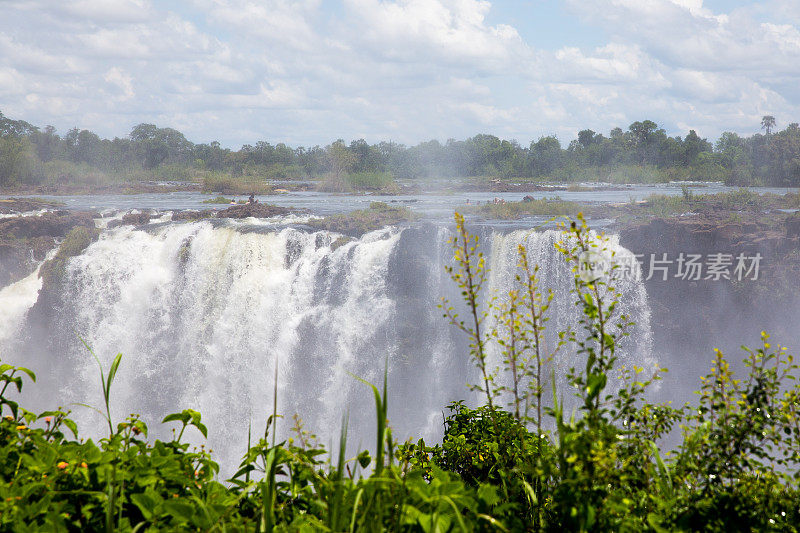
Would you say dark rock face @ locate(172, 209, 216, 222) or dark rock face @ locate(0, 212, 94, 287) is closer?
dark rock face @ locate(0, 212, 94, 287)

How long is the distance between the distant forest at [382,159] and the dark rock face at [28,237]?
8.25m

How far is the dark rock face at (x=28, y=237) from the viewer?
14.5 m

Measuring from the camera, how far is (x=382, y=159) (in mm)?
24734

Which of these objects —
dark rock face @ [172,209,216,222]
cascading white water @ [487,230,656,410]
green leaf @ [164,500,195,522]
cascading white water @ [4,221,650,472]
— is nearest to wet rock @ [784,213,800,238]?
cascading white water @ [487,230,656,410]

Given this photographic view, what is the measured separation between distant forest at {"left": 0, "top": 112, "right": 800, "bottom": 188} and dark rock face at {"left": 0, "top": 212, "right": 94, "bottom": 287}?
825 centimetres

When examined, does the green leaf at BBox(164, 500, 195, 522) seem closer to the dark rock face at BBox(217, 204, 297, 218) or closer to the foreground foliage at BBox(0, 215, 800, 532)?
the foreground foliage at BBox(0, 215, 800, 532)

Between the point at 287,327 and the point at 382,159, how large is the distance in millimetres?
13621

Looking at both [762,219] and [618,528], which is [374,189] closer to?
[762,219]

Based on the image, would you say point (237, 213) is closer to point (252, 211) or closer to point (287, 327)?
point (252, 211)

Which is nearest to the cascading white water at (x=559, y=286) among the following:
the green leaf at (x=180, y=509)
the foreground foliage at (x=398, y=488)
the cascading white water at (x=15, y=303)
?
the cascading white water at (x=15, y=303)

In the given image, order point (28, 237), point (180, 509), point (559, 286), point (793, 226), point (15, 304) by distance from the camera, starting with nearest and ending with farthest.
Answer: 1. point (180, 509)
2. point (559, 286)
3. point (793, 226)
4. point (15, 304)
5. point (28, 237)

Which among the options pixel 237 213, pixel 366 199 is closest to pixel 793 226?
pixel 366 199

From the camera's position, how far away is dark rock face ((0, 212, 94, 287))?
572 inches

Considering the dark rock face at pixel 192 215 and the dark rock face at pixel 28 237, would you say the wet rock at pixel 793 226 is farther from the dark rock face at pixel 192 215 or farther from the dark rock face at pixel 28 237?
the dark rock face at pixel 28 237
